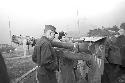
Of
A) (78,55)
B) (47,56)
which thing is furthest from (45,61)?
(78,55)

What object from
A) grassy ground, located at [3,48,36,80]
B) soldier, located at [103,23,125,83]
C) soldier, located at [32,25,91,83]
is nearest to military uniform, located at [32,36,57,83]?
soldier, located at [32,25,91,83]

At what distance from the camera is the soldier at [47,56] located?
5562 mm

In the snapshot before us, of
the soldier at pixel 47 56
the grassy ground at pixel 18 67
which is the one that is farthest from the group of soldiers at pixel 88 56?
the grassy ground at pixel 18 67

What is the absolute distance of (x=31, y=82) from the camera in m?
9.30

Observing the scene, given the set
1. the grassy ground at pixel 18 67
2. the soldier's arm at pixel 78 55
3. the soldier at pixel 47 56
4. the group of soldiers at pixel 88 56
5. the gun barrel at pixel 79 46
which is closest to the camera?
the group of soldiers at pixel 88 56

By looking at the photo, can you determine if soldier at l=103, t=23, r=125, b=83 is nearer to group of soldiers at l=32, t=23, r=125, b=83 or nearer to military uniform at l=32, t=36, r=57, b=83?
group of soldiers at l=32, t=23, r=125, b=83

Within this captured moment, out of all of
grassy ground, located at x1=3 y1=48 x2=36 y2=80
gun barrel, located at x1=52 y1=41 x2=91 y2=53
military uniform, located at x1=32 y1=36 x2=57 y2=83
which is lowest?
grassy ground, located at x1=3 y1=48 x2=36 y2=80

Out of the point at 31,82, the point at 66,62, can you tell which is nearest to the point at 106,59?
the point at 66,62

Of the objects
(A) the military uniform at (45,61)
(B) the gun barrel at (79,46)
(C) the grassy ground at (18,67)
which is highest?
(B) the gun barrel at (79,46)

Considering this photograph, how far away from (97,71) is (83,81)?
3.61 metres

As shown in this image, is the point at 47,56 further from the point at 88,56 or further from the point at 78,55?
the point at 88,56

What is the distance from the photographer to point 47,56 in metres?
5.55

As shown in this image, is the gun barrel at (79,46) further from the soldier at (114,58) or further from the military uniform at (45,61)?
the soldier at (114,58)

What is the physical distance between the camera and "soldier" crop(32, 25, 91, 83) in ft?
18.2
